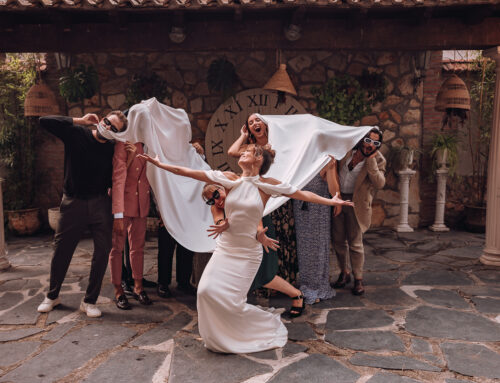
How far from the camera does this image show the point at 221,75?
6.58m

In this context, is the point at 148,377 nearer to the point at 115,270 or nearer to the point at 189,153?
the point at 115,270

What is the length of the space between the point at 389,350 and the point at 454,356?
447 millimetres

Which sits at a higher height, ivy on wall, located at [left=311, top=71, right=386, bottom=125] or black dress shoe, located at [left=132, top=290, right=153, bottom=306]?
ivy on wall, located at [left=311, top=71, right=386, bottom=125]

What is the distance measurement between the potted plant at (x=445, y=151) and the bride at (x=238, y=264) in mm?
4874

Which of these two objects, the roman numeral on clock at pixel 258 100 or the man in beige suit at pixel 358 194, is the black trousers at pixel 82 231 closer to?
the man in beige suit at pixel 358 194

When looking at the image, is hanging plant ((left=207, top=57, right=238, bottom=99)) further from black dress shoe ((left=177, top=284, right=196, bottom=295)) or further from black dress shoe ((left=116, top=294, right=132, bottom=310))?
black dress shoe ((left=116, top=294, right=132, bottom=310))

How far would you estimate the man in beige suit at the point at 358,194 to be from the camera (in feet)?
12.9

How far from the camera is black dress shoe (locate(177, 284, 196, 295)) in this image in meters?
4.18

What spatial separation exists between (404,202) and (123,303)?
516 cm

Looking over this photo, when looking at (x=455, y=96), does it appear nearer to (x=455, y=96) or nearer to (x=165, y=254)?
(x=455, y=96)

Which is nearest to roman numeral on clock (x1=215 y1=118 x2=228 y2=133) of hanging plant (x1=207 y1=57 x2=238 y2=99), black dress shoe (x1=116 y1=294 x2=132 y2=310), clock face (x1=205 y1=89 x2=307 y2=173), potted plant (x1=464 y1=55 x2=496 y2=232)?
clock face (x1=205 y1=89 x2=307 y2=173)

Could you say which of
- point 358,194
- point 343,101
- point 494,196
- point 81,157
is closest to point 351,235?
point 358,194

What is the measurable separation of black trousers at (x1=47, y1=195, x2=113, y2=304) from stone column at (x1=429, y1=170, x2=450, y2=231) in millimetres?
5787

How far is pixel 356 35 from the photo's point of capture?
4844 millimetres
